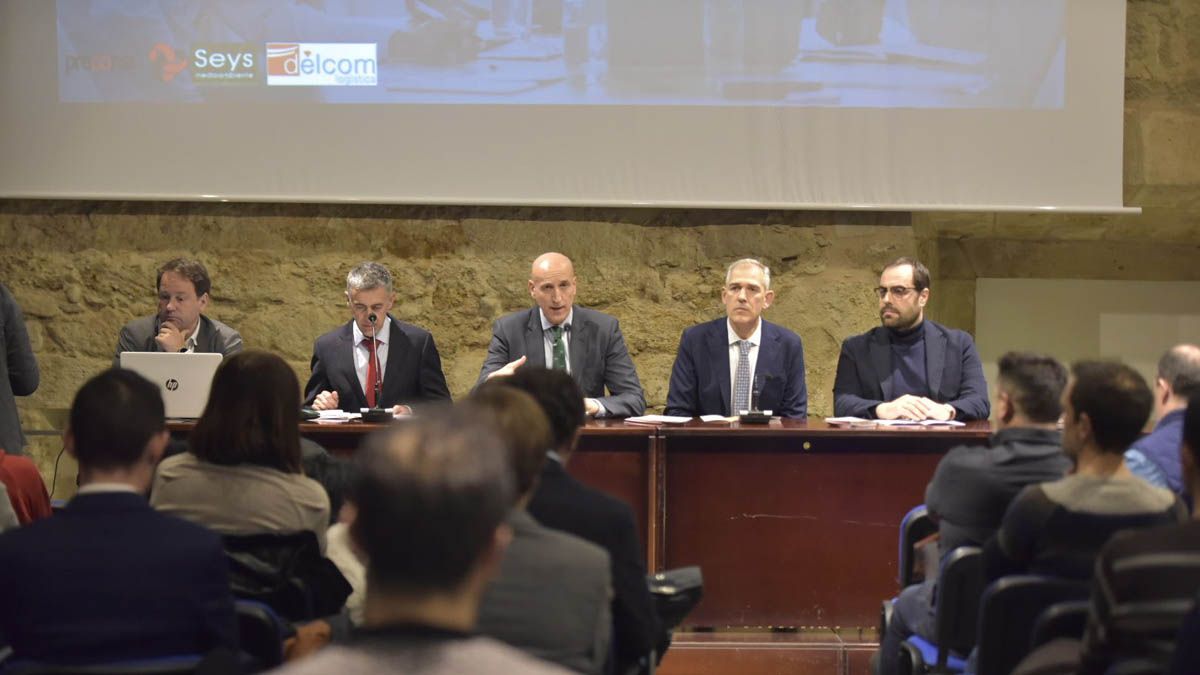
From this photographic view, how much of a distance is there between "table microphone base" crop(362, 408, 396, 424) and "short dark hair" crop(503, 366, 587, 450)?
194 centimetres

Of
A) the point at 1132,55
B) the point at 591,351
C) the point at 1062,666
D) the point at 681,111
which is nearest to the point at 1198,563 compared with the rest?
the point at 1062,666

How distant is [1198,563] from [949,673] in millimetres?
946

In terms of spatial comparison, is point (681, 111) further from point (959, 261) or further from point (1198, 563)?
point (1198, 563)

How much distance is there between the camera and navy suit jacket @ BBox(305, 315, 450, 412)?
16.9ft

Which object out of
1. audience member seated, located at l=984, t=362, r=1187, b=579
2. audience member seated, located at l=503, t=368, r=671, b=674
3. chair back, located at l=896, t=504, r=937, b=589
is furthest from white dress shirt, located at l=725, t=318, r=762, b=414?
audience member seated, located at l=503, t=368, r=671, b=674

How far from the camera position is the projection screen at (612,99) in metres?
6.02

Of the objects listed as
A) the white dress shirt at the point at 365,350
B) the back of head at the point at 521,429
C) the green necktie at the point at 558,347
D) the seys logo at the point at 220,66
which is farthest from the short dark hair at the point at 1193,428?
the seys logo at the point at 220,66

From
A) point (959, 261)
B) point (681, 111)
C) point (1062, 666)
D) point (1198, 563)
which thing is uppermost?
point (681, 111)

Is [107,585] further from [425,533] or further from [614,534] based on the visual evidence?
[425,533]

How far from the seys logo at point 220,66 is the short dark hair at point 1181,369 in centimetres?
440

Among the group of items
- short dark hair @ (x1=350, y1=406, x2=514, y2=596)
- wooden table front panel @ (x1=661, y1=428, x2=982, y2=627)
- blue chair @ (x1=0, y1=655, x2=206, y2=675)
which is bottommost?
wooden table front panel @ (x1=661, y1=428, x2=982, y2=627)

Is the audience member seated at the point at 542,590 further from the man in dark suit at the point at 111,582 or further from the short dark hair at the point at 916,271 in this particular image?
the short dark hair at the point at 916,271

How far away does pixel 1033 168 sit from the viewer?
6.07 metres

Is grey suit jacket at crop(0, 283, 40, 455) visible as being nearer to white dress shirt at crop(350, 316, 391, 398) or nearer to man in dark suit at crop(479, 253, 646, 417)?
white dress shirt at crop(350, 316, 391, 398)
